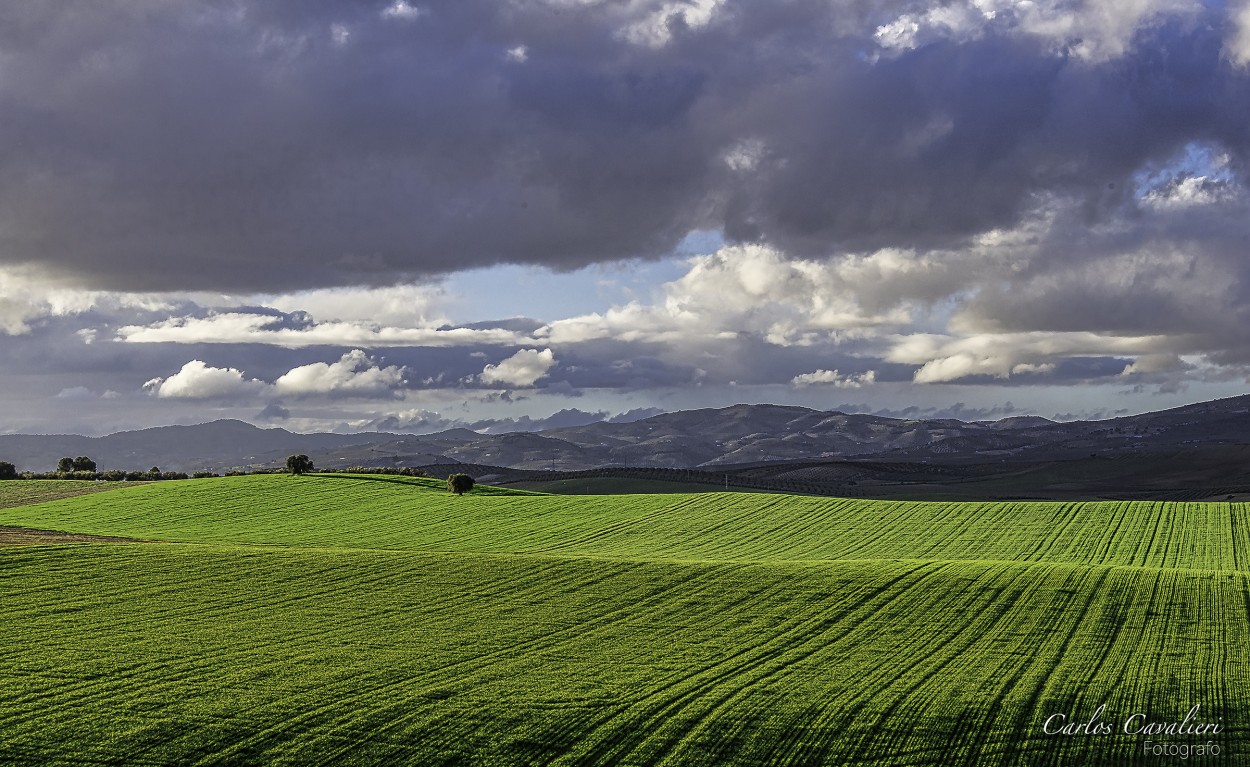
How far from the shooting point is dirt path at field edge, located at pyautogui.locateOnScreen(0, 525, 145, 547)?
208 ft

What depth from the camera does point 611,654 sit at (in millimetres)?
36438

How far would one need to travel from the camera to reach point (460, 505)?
9619cm

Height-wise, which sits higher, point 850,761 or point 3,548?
point 3,548

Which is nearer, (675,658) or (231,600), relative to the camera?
(675,658)

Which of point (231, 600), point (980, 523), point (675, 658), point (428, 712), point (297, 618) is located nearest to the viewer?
point (428, 712)

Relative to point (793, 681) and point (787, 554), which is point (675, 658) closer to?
point (793, 681)

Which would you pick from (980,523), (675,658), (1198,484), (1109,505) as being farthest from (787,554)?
(1198,484)

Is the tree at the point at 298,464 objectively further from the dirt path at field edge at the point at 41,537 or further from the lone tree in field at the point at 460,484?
the dirt path at field edge at the point at 41,537

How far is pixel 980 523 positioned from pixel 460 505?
41283 millimetres

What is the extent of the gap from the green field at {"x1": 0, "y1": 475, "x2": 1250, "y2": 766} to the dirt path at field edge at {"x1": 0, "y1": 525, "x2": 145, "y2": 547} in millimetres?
3569
